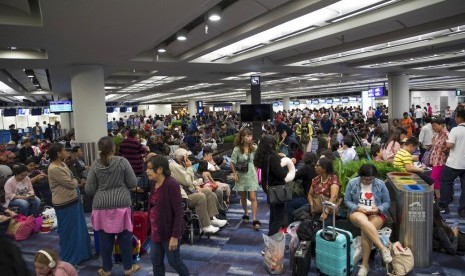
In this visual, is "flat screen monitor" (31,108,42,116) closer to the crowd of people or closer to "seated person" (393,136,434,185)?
the crowd of people

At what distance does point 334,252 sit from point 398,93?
1539 cm

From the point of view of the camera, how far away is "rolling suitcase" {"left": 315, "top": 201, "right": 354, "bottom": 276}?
Result: 3.89 meters

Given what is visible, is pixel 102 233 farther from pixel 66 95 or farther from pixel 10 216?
pixel 66 95

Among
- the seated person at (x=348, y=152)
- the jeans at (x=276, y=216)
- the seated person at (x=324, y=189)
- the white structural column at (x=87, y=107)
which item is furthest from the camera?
the white structural column at (x=87, y=107)

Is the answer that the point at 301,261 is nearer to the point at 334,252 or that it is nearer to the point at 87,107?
the point at 334,252

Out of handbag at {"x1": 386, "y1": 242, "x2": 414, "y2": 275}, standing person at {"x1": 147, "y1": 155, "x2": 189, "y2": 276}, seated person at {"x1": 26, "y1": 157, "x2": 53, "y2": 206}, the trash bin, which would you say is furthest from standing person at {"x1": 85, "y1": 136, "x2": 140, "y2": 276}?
seated person at {"x1": 26, "y1": 157, "x2": 53, "y2": 206}

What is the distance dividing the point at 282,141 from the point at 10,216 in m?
6.91

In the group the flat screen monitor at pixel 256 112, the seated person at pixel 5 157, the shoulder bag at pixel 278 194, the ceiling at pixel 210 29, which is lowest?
the shoulder bag at pixel 278 194

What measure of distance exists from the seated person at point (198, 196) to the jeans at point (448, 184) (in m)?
3.84

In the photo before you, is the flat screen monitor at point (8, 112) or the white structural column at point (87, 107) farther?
the flat screen monitor at point (8, 112)

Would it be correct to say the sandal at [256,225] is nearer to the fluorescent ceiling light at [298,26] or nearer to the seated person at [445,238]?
the seated person at [445,238]

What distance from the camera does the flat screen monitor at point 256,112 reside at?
13148 millimetres

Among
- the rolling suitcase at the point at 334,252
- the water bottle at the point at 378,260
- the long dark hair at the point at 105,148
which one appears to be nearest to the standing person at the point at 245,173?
the rolling suitcase at the point at 334,252

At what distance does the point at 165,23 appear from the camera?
6.00 meters
